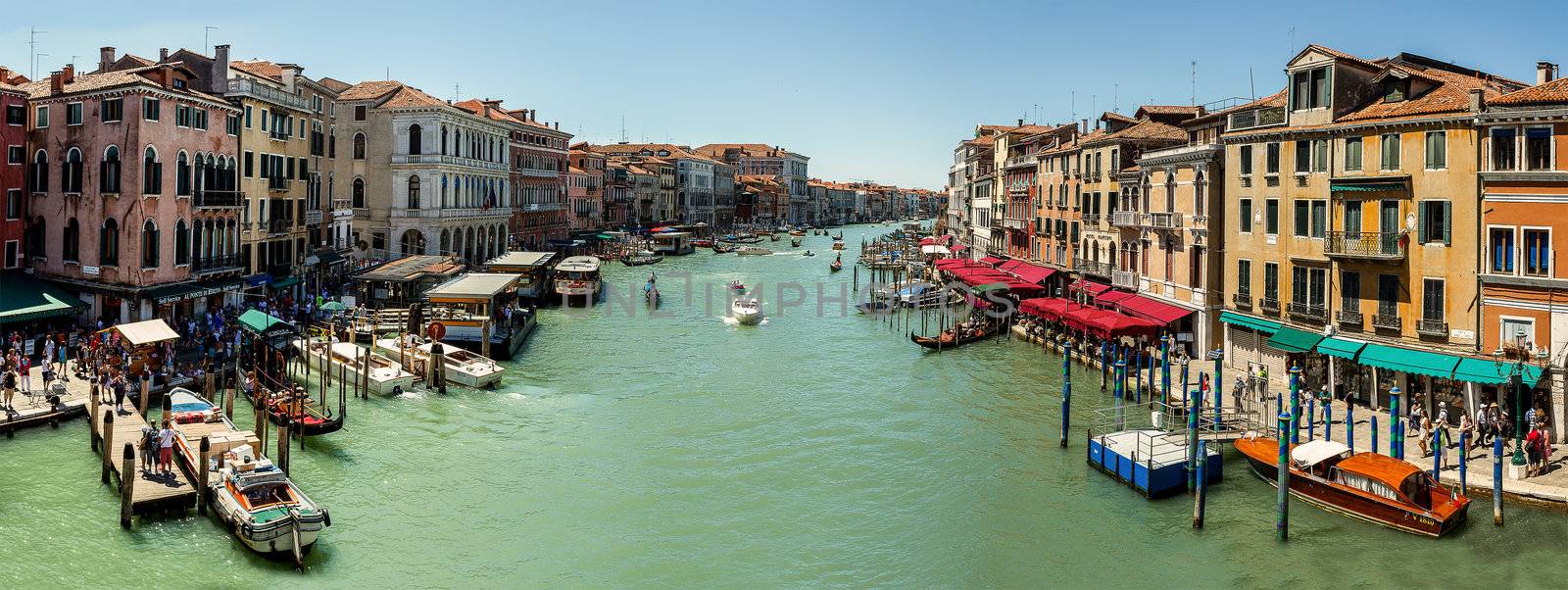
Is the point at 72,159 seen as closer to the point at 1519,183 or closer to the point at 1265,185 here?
the point at 1265,185

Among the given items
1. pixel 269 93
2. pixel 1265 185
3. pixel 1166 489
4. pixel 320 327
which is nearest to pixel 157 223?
pixel 320 327

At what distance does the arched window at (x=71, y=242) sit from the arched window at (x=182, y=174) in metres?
2.65

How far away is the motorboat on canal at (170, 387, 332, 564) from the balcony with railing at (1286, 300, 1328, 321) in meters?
21.5

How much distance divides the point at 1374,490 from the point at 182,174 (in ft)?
102

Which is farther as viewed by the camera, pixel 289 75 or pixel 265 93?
pixel 289 75

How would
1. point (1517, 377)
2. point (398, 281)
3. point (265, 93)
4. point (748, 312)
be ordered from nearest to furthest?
point (1517, 377) < point (265, 93) < point (398, 281) < point (748, 312)

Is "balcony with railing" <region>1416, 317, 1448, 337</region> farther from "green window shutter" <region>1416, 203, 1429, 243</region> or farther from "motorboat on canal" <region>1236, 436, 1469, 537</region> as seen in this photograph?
"motorboat on canal" <region>1236, 436, 1469, 537</region>

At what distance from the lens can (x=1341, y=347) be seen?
2359cm

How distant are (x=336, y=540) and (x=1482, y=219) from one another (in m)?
22.2

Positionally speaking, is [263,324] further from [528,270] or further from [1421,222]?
[1421,222]

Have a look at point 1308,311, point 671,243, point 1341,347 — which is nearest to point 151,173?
point 1308,311

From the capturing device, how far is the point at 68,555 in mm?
15734

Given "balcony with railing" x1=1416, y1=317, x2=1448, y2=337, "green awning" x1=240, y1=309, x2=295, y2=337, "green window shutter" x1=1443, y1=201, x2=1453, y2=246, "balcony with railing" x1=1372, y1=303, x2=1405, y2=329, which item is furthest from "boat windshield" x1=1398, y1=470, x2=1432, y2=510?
"green awning" x1=240, y1=309, x2=295, y2=337

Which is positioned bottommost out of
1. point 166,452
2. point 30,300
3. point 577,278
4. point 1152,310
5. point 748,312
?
point 166,452
